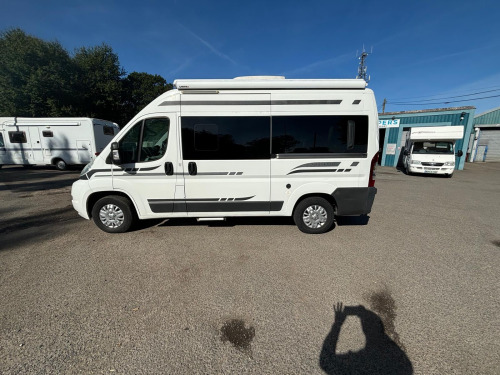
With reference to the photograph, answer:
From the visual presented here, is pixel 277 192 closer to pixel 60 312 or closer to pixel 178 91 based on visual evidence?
pixel 178 91

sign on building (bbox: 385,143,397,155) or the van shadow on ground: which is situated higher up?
sign on building (bbox: 385,143,397,155)

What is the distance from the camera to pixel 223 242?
13.2 ft

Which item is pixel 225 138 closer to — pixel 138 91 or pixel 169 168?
pixel 169 168

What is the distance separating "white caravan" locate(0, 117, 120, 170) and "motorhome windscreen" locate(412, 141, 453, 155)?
18.0 m

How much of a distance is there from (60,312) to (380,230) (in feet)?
17.6

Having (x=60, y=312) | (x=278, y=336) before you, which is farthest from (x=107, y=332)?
(x=278, y=336)

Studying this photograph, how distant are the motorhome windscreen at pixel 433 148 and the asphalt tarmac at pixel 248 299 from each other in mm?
9655

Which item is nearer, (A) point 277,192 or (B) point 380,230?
(A) point 277,192

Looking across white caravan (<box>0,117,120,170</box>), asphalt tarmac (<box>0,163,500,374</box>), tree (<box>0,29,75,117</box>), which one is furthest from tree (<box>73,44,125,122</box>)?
asphalt tarmac (<box>0,163,500,374</box>)

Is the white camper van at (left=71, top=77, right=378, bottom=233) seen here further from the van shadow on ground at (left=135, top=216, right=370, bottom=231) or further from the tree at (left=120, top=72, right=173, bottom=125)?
the tree at (left=120, top=72, right=173, bottom=125)

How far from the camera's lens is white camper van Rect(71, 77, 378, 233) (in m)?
3.95

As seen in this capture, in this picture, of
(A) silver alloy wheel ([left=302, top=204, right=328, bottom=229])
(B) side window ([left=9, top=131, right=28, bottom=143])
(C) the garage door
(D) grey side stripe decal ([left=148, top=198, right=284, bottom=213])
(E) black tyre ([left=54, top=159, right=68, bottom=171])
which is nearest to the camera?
(D) grey side stripe decal ([left=148, top=198, right=284, bottom=213])

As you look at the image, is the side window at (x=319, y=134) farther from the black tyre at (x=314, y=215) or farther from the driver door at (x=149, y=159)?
the driver door at (x=149, y=159)

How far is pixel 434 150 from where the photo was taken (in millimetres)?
12547
